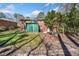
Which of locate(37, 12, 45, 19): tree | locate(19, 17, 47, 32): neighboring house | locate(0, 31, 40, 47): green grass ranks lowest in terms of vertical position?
locate(0, 31, 40, 47): green grass

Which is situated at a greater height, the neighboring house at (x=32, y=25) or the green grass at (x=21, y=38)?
the neighboring house at (x=32, y=25)

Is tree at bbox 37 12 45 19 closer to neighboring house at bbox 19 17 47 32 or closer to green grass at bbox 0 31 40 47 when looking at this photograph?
neighboring house at bbox 19 17 47 32

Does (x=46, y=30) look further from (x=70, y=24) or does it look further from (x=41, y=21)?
(x=70, y=24)

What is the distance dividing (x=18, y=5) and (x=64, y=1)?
42 centimetres

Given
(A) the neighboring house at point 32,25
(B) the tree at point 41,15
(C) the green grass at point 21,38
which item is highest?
(B) the tree at point 41,15

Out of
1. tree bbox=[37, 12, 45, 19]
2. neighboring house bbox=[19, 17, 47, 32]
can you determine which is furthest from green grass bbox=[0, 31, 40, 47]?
tree bbox=[37, 12, 45, 19]

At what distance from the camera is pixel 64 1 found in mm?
1380

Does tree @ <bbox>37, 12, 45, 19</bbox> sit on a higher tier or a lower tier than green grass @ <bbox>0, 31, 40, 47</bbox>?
higher

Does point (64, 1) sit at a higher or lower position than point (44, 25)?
higher

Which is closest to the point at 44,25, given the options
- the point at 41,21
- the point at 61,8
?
the point at 41,21

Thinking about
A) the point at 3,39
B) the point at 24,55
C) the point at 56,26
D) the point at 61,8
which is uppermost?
the point at 61,8

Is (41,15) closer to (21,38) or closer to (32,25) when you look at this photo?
(32,25)

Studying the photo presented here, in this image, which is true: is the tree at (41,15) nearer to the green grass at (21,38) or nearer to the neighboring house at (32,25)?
the neighboring house at (32,25)

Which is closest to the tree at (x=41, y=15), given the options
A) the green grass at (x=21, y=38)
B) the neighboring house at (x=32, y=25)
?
the neighboring house at (x=32, y=25)
